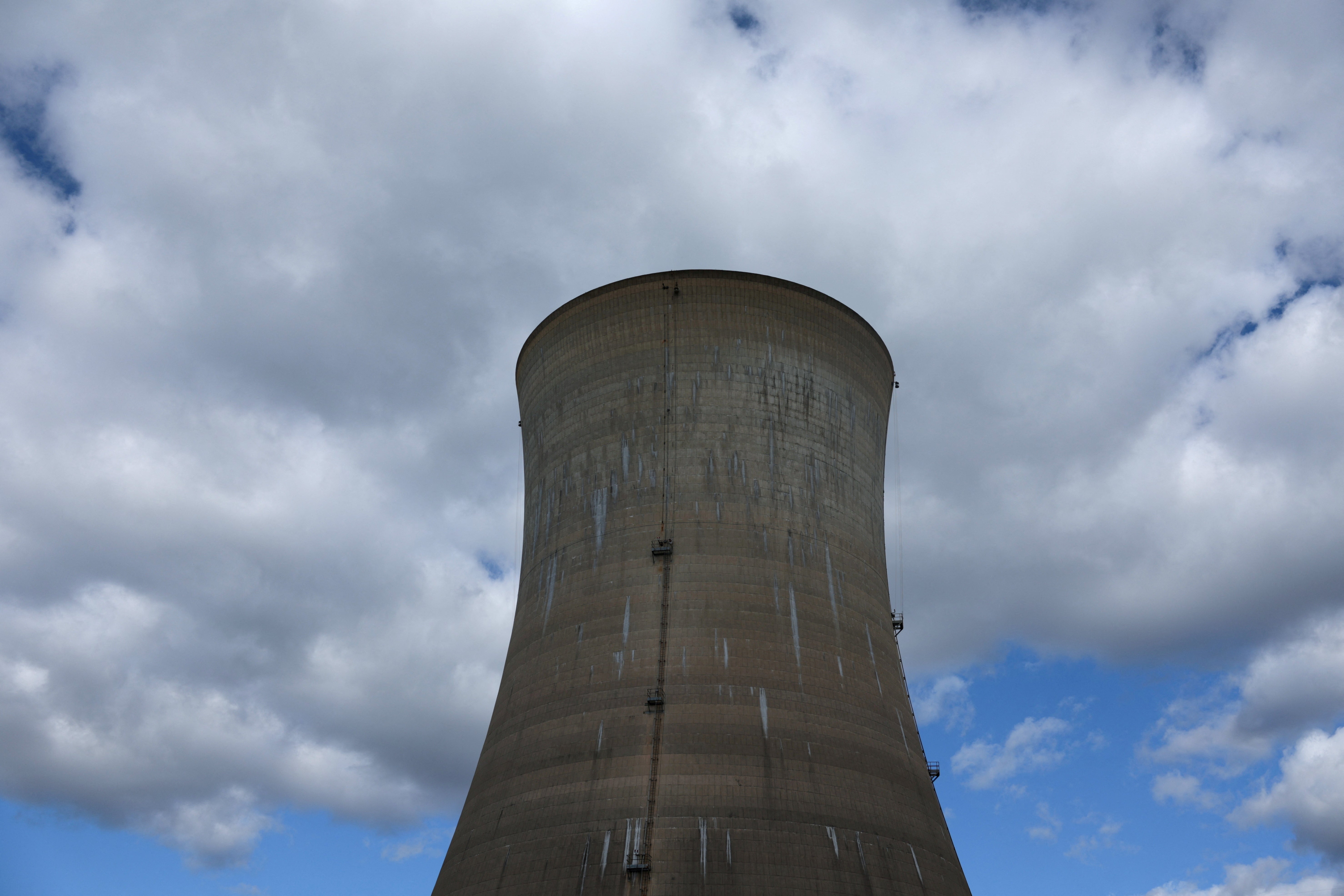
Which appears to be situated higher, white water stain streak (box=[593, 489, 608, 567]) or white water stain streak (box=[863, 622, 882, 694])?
white water stain streak (box=[593, 489, 608, 567])

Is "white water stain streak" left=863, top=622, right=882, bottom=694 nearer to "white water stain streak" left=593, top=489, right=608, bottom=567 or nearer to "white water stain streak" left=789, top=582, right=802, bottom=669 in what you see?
"white water stain streak" left=789, top=582, right=802, bottom=669

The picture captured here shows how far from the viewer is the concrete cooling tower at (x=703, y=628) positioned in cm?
1453

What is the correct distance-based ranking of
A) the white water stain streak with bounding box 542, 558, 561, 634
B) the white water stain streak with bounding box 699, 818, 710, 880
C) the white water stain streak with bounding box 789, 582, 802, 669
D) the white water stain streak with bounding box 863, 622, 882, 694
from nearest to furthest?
1. the white water stain streak with bounding box 699, 818, 710, 880
2. the white water stain streak with bounding box 789, 582, 802, 669
3. the white water stain streak with bounding box 863, 622, 882, 694
4. the white water stain streak with bounding box 542, 558, 561, 634

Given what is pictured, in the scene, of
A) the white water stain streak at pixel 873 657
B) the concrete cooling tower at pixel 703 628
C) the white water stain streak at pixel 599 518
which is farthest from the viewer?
the white water stain streak at pixel 599 518

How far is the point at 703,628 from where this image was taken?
15.9 meters

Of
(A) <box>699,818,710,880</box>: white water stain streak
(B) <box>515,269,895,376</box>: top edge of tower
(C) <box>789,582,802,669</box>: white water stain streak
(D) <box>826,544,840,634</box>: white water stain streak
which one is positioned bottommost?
(A) <box>699,818,710,880</box>: white water stain streak

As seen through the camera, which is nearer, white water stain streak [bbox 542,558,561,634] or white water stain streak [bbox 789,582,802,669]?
white water stain streak [bbox 789,582,802,669]

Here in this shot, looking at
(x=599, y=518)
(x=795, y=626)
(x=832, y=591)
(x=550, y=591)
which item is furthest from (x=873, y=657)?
(x=550, y=591)

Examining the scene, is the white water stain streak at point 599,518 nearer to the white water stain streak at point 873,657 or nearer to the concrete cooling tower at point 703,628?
the concrete cooling tower at point 703,628

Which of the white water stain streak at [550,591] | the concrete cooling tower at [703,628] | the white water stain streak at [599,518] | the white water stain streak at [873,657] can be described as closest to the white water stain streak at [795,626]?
the concrete cooling tower at [703,628]

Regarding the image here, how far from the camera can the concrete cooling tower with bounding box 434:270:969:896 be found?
1453 centimetres

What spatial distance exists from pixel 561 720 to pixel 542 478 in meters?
4.71

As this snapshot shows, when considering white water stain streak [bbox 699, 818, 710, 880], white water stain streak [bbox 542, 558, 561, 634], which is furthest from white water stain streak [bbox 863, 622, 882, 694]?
white water stain streak [bbox 542, 558, 561, 634]

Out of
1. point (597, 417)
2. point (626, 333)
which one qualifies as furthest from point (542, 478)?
point (626, 333)
